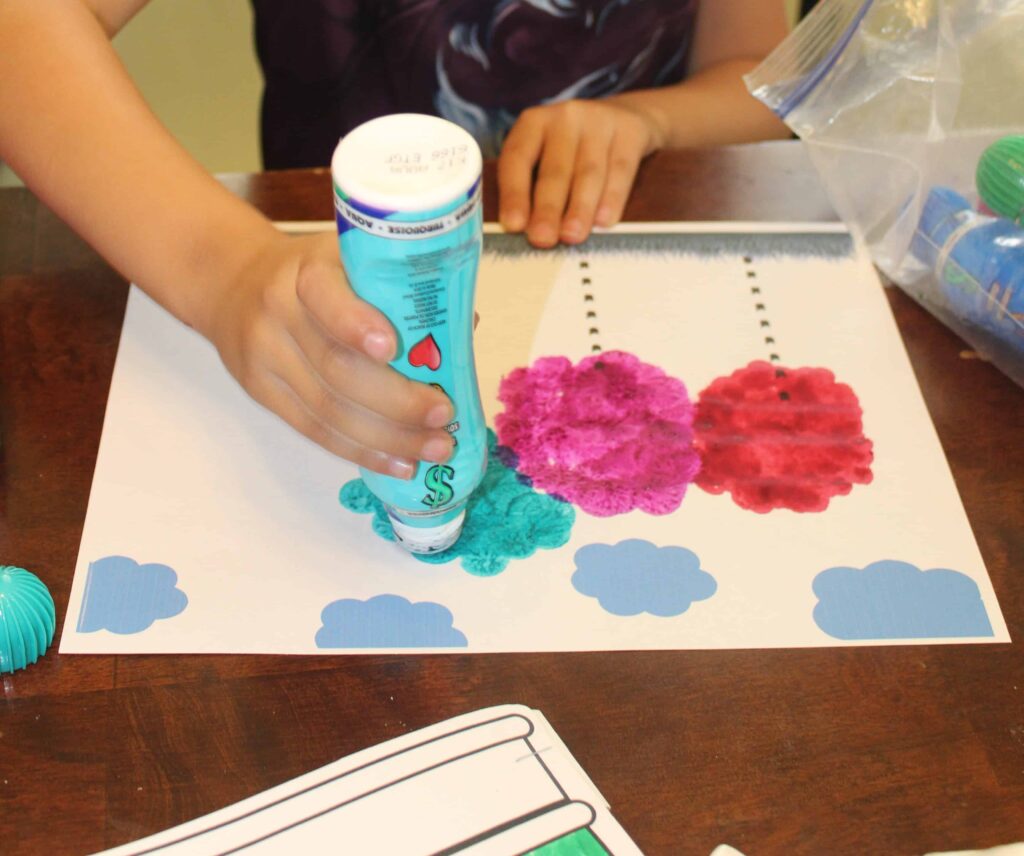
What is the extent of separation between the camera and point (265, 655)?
47 cm

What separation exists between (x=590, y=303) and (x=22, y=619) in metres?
0.34

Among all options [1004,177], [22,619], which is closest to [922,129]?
[1004,177]

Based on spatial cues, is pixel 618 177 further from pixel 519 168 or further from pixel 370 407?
pixel 370 407

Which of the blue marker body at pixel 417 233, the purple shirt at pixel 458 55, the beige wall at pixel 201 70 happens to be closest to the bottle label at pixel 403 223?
the blue marker body at pixel 417 233

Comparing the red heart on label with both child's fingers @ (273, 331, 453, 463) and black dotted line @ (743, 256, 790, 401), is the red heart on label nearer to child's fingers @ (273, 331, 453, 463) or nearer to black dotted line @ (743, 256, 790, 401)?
child's fingers @ (273, 331, 453, 463)

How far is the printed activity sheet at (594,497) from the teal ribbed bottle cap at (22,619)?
0.01 m

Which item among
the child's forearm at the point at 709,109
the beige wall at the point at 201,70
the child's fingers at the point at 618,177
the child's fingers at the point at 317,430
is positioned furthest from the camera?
the beige wall at the point at 201,70

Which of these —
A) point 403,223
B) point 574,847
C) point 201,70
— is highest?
point 403,223

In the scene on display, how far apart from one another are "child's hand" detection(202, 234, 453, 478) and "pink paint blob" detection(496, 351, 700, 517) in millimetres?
109

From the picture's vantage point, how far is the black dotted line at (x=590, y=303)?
0.62m

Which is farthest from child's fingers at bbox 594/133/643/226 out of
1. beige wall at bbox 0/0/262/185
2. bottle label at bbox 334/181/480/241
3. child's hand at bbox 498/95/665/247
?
beige wall at bbox 0/0/262/185

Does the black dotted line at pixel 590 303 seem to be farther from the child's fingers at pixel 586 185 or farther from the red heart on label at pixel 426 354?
the red heart on label at pixel 426 354

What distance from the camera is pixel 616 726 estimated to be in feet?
1.48

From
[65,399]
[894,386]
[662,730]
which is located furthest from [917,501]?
[65,399]
